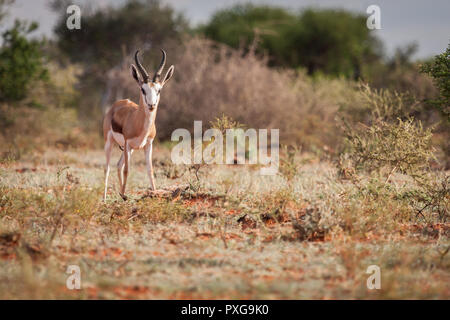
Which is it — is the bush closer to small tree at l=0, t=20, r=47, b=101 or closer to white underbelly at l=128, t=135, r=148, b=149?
white underbelly at l=128, t=135, r=148, b=149

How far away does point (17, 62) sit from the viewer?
14.9 m

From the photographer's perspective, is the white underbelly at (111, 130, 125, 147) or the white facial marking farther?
the white underbelly at (111, 130, 125, 147)

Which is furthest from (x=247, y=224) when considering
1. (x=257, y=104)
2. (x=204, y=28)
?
(x=204, y=28)

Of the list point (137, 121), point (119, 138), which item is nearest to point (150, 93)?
point (137, 121)

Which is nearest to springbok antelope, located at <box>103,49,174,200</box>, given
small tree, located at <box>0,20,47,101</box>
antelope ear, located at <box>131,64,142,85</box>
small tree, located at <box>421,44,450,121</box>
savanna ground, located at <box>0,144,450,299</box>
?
antelope ear, located at <box>131,64,142,85</box>

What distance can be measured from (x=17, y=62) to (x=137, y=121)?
30.3 feet

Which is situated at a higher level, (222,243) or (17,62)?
(17,62)

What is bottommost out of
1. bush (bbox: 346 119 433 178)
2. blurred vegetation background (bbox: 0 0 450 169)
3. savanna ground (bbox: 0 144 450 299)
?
savanna ground (bbox: 0 144 450 299)

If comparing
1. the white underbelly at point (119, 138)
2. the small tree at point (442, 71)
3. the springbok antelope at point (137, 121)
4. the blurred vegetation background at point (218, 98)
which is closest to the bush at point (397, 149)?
the small tree at point (442, 71)

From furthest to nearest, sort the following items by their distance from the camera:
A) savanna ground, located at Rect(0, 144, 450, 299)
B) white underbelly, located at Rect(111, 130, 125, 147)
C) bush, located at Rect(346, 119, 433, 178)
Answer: white underbelly, located at Rect(111, 130, 125, 147), bush, located at Rect(346, 119, 433, 178), savanna ground, located at Rect(0, 144, 450, 299)

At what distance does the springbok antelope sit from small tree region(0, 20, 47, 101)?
7.87 metres

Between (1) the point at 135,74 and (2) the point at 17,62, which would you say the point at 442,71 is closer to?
(1) the point at 135,74

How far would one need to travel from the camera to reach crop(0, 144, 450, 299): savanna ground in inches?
178
